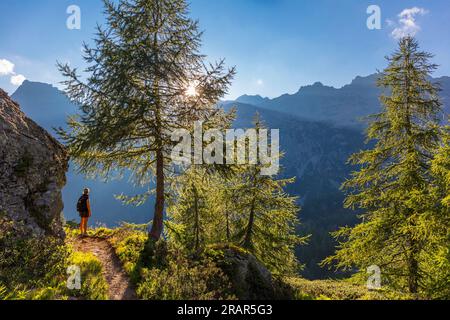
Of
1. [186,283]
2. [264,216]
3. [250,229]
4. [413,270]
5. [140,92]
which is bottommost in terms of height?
Result: [413,270]

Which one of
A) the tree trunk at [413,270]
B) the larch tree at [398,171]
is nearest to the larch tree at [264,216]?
the larch tree at [398,171]

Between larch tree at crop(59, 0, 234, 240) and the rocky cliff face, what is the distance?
1.03 m

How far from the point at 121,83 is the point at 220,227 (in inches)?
527

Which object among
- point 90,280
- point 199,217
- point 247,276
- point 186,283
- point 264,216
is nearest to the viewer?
point 186,283

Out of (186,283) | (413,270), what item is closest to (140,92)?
(186,283)

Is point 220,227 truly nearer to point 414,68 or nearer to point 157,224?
point 157,224

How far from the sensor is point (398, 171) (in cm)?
1241

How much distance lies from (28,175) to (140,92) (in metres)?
4.95

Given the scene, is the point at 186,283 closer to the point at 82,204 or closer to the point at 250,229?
the point at 82,204

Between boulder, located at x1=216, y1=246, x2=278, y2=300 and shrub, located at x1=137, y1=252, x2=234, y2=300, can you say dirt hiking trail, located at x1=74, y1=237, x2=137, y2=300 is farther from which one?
boulder, located at x1=216, y1=246, x2=278, y2=300

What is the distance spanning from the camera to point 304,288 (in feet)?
34.0

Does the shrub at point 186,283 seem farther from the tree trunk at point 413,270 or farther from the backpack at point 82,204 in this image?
the tree trunk at point 413,270

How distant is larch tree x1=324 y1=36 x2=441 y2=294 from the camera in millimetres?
11750
